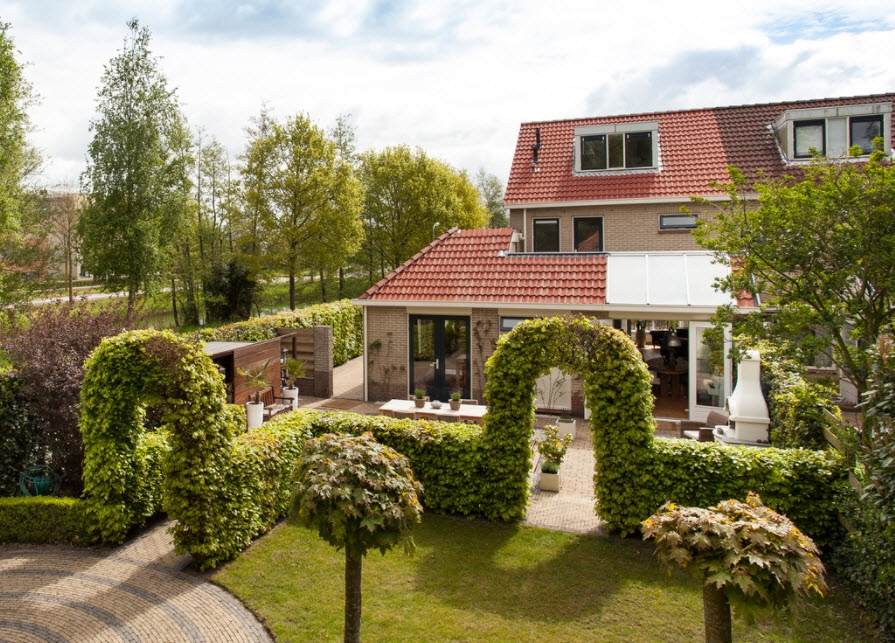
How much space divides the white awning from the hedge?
1022 cm

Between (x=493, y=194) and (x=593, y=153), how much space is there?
36859mm

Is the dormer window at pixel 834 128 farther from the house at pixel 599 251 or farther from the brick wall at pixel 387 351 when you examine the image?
the brick wall at pixel 387 351

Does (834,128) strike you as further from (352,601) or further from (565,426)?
(352,601)

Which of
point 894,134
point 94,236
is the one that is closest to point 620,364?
point 894,134

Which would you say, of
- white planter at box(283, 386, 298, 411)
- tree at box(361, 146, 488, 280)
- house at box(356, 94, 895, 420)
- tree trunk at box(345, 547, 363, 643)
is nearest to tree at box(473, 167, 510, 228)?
tree at box(361, 146, 488, 280)

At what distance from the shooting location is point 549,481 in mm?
11008

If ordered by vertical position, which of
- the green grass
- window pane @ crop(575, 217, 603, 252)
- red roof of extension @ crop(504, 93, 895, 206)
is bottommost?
the green grass

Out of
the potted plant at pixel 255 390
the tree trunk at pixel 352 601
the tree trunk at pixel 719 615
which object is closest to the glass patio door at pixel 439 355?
the potted plant at pixel 255 390

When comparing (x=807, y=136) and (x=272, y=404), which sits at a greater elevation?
(x=807, y=136)

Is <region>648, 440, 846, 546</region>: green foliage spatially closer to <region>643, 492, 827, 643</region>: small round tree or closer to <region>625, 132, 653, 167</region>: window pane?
<region>643, 492, 827, 643</region>: small round tree

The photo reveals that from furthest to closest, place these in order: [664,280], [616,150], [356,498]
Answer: [616,150], [664,280], [356,498]

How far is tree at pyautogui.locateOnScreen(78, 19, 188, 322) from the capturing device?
1040 inches

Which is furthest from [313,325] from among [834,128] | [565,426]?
[834,128]

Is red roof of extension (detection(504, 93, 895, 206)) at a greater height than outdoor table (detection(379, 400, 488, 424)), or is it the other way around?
red roof of extension (detection(504, 93, 895, 206))
